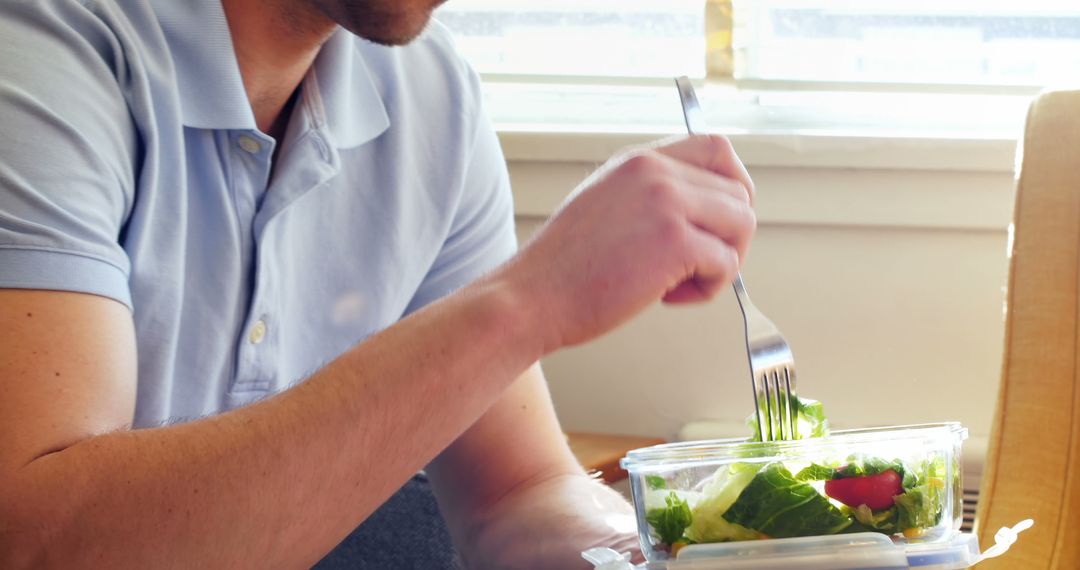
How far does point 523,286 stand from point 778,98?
4.26 feet

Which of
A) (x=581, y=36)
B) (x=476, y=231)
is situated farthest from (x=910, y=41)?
(x=476, y=231)

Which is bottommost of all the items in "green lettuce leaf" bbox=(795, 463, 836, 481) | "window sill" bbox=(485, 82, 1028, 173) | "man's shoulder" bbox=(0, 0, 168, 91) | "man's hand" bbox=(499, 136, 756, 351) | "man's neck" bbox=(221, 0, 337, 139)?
"window sill" bbox=(485, 82, 1028, 173)

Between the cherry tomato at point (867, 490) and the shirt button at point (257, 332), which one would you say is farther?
the shirt button at point (257, 332)

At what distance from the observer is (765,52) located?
2105mm

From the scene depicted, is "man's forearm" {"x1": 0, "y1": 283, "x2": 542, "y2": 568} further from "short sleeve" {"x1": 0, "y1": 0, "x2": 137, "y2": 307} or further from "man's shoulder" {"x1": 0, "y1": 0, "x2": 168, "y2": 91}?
"man's shoulder" {"x1": 0, "y1": 0, "x2": 168, "y2": 91}

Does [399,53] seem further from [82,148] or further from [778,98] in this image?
[778,98]

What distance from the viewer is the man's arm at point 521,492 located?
114 cm

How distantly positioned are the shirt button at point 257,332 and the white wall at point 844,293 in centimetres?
94

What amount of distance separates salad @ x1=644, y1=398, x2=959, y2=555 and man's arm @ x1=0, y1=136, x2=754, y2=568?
0.16 meters

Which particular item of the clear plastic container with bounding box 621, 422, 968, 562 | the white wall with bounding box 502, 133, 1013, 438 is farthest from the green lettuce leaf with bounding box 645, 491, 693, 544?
the white wall with bounding box 502, 133, 1013, 438

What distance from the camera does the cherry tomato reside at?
75cm

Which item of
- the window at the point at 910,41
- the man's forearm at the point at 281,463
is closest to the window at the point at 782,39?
the window at the point at 910,41

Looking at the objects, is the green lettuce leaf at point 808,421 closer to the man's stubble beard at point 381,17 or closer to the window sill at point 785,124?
the man's stubble beard at point 381,17

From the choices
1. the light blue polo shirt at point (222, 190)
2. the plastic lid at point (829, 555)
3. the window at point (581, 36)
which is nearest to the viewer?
the plastic lid at point (829, 555)
